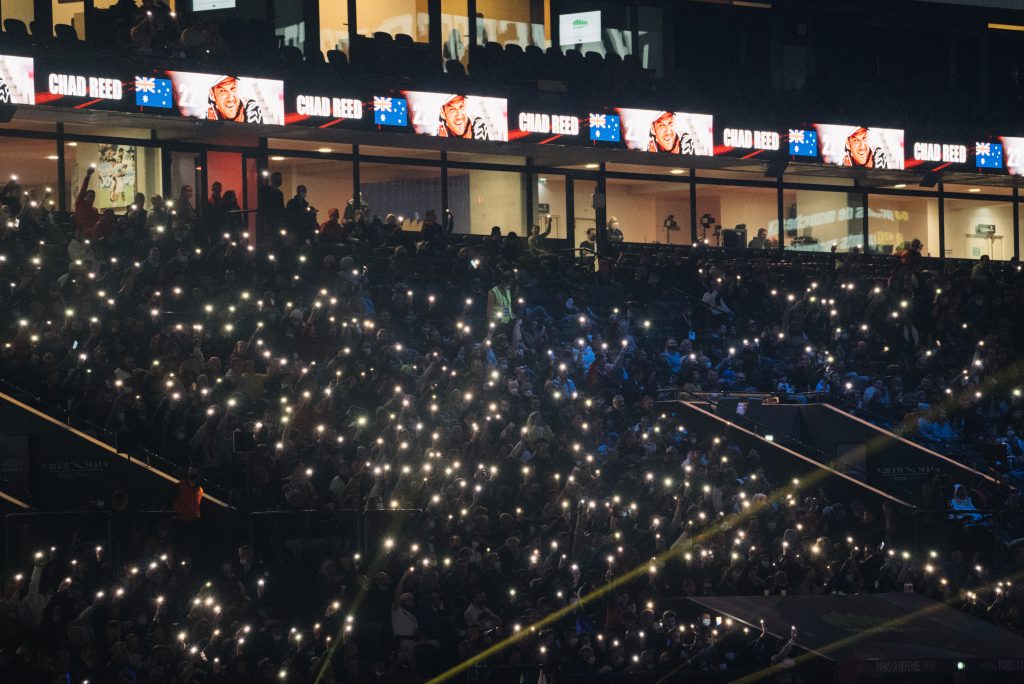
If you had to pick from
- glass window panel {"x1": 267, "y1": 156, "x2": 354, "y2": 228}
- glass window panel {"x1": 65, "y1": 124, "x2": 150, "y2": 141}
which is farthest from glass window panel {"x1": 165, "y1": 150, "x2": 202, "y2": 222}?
glass window panel {"x1": 267, "y1": 156, "x2": 354, "y2": 228}

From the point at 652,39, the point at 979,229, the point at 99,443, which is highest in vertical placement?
the point at 652,39

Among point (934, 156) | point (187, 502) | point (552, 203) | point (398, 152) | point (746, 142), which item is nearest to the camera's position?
point (187, 502)

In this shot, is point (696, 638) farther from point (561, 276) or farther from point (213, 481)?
point (561, 276)

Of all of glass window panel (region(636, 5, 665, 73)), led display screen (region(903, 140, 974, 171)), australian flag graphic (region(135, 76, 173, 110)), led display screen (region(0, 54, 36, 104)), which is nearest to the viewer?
led display screen (region(0, 54, 36, 104))

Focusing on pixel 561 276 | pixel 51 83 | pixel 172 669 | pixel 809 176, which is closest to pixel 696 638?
pixel 172 669

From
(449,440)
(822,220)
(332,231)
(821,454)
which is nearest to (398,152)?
(332,231)

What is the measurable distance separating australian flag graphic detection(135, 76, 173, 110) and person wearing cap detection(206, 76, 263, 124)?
0.75 metres

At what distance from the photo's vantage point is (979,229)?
40781 mm

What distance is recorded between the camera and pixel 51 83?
2727 centimetres

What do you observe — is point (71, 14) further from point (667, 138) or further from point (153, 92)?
point (667, 138)

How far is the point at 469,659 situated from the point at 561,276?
1203 cm

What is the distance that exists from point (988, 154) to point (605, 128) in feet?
32.3

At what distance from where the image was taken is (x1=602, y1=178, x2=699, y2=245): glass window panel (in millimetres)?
36594

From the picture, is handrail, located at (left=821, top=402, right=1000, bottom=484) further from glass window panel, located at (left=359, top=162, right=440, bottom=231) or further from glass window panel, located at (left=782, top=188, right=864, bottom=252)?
glass window panel, located at (left=782, top=188, right=864, bottom=252)
